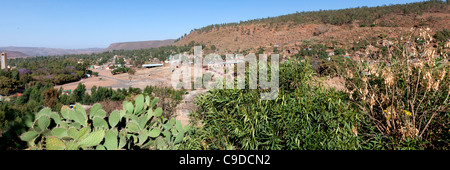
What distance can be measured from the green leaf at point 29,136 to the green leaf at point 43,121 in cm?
7

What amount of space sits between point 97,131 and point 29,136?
0.67 meters

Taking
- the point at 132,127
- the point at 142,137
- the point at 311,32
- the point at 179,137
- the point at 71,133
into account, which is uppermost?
the point at 311,32

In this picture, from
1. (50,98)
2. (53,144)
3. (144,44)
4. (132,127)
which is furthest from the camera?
(144,44)

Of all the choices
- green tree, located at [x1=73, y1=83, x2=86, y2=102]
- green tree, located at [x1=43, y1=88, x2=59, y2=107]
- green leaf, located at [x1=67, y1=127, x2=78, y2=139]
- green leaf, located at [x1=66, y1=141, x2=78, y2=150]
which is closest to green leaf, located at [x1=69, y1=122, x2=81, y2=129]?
green leaf, located at [x1=67, y1=127, x2=78, y2=139]

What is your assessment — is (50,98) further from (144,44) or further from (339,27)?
(144,44)

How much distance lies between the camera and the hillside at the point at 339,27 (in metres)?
26.2

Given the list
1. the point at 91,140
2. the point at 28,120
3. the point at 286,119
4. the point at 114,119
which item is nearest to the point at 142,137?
the point at 114,119

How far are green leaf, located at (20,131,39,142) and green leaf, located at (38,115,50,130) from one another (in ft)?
0.22

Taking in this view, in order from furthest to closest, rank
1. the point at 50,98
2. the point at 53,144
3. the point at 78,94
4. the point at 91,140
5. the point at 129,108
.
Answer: the point at 78,94 < the point at 50,98 < the point at 129,108 < the point at 91,140 < the point at 53,144

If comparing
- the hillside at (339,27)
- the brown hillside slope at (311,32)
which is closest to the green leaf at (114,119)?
the brown hillside slope at (311,32)

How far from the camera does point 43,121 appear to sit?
227 centimetres

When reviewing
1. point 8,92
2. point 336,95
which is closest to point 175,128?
point 336,95

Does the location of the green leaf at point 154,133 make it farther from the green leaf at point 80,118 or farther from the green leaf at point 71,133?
the green leaf at point 71,133
